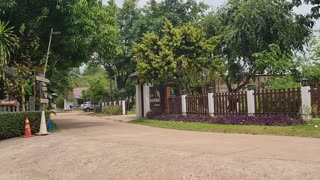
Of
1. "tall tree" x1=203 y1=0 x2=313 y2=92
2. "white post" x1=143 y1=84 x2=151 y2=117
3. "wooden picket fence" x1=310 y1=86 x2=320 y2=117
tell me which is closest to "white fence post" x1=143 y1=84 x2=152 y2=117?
"white post" x1=143 y1=84 x2=151 y2=117

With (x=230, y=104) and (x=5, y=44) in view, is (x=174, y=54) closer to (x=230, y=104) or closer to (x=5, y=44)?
(x=230, y=104)

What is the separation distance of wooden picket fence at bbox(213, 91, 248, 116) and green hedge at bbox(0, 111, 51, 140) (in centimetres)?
850

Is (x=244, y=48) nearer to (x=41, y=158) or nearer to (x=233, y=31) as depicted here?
(x=233, y=31)

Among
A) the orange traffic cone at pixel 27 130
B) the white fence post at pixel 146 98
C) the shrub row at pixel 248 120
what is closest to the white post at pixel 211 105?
the shrub row at pixel 248 120

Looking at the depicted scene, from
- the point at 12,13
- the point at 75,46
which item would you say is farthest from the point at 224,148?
the point at 12,13

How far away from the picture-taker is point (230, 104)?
64.6 feet

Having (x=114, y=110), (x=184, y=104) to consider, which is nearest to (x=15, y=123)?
(x=184, y=104)

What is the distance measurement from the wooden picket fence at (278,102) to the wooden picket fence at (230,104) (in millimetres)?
829

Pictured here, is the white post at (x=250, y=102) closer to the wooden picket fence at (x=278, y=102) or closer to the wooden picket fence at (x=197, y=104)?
the wooden picket fence at (x=278, y=102)

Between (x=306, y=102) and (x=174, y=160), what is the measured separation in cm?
866

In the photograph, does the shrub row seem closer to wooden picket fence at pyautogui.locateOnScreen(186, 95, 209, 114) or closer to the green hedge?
wooden picket fence at pyautogui.locateOnScreen(186, 95, 209, 114)

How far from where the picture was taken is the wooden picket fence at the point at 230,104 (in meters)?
18.9

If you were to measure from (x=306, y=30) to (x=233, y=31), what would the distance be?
4.72 metres

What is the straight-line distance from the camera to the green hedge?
54.3ft
